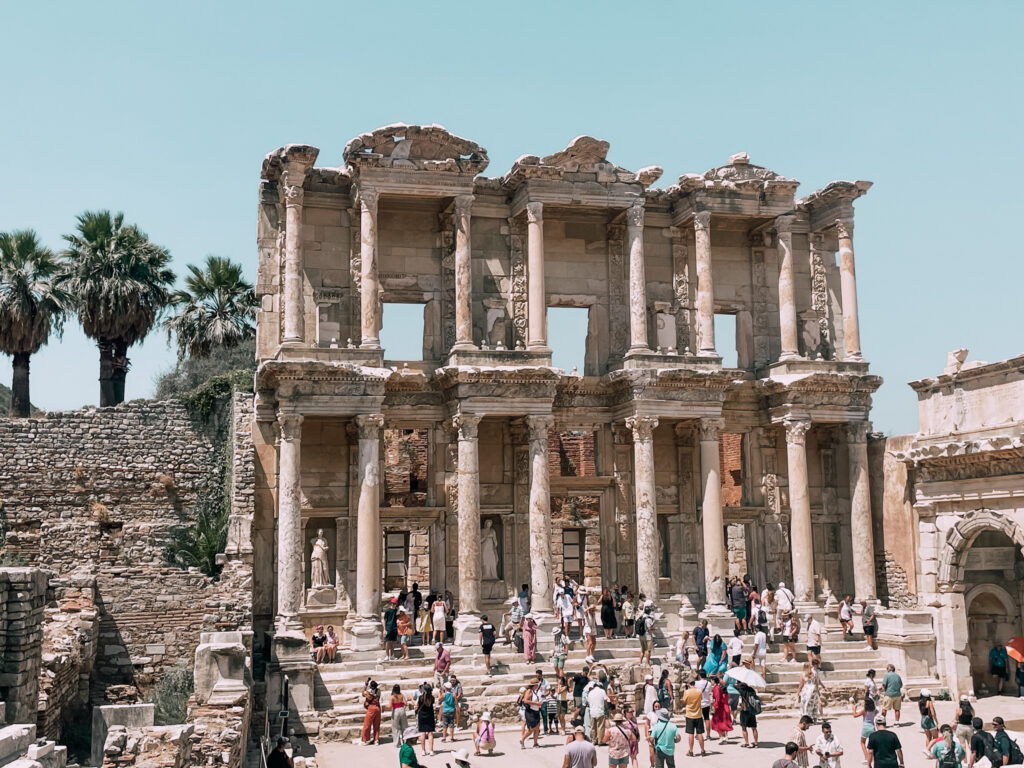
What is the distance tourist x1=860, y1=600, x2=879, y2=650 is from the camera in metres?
25.6

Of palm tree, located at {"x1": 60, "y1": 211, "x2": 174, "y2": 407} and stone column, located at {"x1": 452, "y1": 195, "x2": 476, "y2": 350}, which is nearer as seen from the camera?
stone column, located at {"x1": 452, "y1": 195, "x2": 476, "y2": 350}

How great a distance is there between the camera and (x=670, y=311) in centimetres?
2908

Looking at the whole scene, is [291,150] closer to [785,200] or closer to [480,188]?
[480,188]

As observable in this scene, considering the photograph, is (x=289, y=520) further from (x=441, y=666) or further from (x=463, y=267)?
(x=463, y=267)

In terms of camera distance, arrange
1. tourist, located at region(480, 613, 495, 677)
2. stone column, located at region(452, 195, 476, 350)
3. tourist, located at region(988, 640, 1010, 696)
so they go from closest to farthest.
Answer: tourist, located at region(480, 613, 495, 677)
tourist, located at region(988, 640, 1010, 696)
stone column, located at region(452, 195, 476, 350)

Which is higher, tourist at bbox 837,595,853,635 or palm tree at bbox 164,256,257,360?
palm tree at bbox 164,256,257,360

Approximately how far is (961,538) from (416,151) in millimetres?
14909

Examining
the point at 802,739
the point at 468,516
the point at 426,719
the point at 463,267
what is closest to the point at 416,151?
the point at 463,267

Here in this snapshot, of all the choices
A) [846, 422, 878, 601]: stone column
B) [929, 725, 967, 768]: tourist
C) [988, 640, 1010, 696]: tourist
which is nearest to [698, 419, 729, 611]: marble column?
[846, 422, 878, 601]: stone column

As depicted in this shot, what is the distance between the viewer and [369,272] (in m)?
25.9

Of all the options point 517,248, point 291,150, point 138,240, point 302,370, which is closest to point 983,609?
point 517,248

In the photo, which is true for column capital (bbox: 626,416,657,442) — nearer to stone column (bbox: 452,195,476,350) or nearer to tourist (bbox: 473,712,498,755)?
stone column (bbox: 452,195,476,350)

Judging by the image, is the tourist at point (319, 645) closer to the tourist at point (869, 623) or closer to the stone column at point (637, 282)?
the stone column at point (637, 282)

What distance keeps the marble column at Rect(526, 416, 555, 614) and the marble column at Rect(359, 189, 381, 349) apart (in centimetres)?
412
